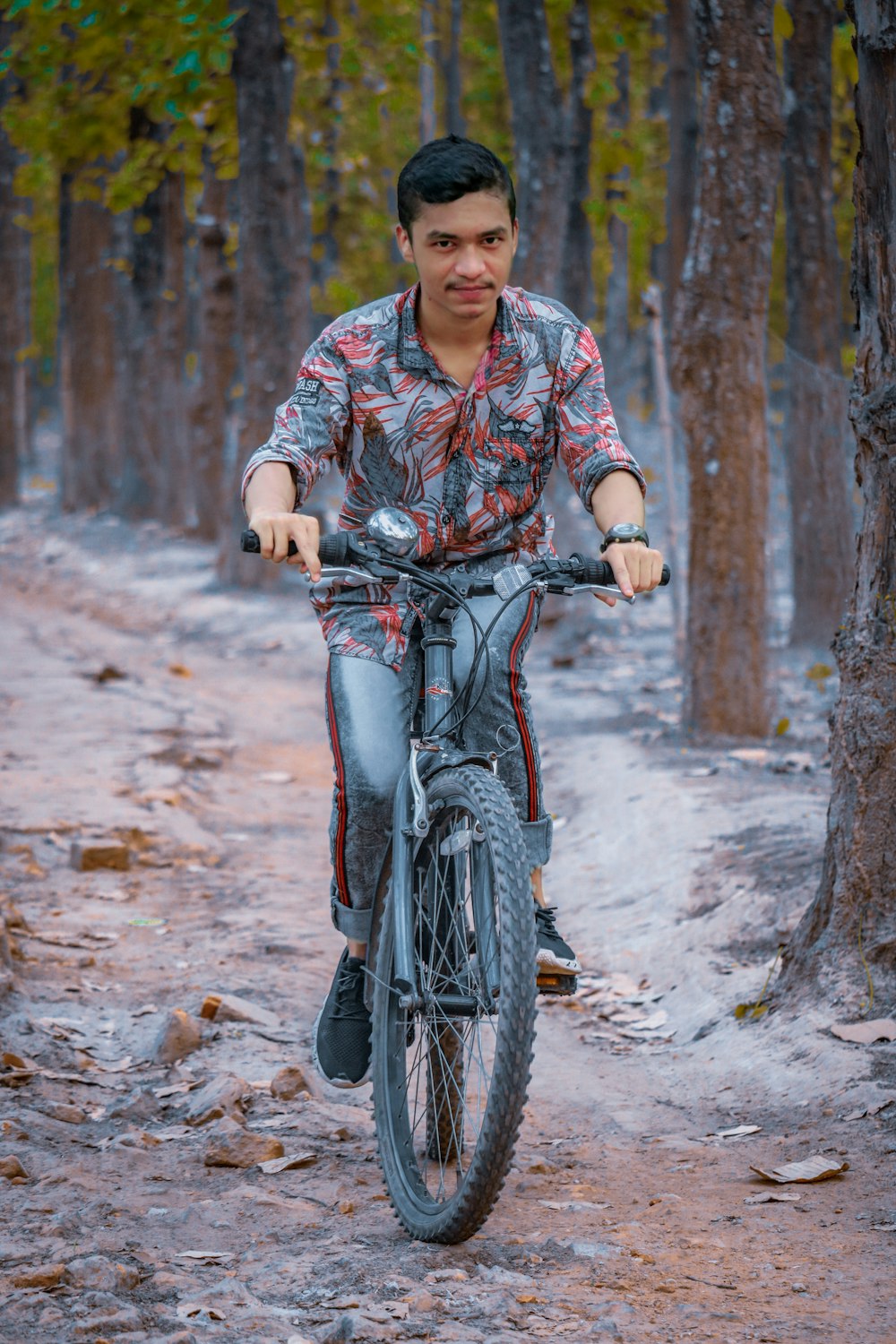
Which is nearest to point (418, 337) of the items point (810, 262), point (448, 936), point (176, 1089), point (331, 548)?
point (331, 548)

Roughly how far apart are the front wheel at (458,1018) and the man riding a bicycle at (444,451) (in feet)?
0.72

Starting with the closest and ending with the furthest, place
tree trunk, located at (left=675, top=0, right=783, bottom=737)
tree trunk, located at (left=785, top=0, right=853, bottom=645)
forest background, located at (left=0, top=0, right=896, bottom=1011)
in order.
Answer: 1. tree trunk, located at (left=675, top=0, right=783, bottom=737)
2. forest background, located at (left=0, top=0, right=896, bottom=1011)
3. tree trunk, located at (left=785, top=0, right=853, bottom=645)

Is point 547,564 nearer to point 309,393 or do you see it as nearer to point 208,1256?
point 309,393

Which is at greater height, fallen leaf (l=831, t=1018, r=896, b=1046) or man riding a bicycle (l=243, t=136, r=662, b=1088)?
man riding a bicycle (l=243, t=136, r=662, b=1088)

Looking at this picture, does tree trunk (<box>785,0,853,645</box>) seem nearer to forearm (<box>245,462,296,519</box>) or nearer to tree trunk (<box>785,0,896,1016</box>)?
tree trunk (<box>785,0,896,1016</box>)

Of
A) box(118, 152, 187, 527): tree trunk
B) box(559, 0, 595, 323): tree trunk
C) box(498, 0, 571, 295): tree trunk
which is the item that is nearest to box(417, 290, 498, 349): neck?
box(498, 0, 571, 295): tree trunk

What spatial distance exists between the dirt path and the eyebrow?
224 cm

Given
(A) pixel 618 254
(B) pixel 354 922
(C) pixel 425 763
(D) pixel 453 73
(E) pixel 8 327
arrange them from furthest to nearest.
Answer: (E) pixel 8 327 < (A) pixel 618 254 < (D) pixel 453 73 < (B) pixel 354 922 < (C) pixel 425 763

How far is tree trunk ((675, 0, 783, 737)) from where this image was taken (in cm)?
828

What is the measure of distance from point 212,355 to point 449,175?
1773cm

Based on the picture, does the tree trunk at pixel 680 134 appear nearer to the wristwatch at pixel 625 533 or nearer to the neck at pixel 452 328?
the neck at pixel 452 328

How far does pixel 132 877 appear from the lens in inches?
278

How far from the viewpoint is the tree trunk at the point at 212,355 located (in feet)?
63.6

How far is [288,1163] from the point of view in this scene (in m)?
3.93
